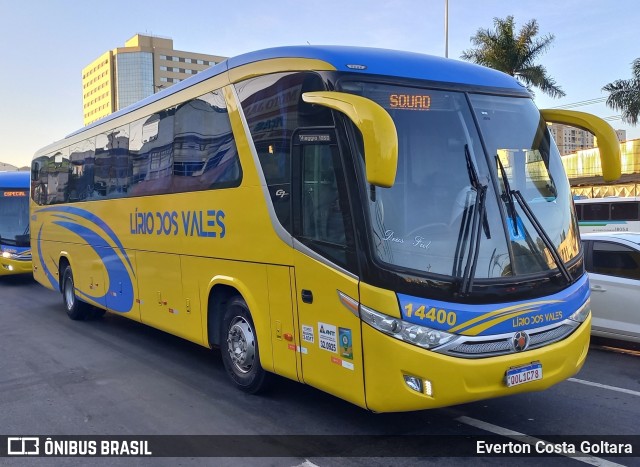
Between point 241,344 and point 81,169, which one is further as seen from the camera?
point 81,169

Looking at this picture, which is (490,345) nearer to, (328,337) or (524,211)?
(524,211)

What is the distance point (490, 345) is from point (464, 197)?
116 cm

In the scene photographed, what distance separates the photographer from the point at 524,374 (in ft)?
15.0

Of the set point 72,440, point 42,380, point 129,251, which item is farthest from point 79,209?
point 72,440

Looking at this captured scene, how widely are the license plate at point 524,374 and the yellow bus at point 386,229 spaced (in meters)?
0.02

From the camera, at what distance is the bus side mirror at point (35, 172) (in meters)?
13.7

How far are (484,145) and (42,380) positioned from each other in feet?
19.0

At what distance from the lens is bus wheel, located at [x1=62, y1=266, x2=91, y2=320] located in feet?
36.8

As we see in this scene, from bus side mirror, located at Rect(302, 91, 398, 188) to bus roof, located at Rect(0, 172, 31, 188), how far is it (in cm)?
1626

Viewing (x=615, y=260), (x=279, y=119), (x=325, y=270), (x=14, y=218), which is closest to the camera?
(x=325, y=270)

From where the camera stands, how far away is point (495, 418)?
5508 mm

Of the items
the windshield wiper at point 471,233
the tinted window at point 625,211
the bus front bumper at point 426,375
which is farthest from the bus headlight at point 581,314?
the tinted window at point 625,211

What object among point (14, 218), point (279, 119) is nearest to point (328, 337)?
point (279, 119)

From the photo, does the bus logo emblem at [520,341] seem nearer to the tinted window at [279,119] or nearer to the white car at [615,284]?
the tinted window at [279,119]
